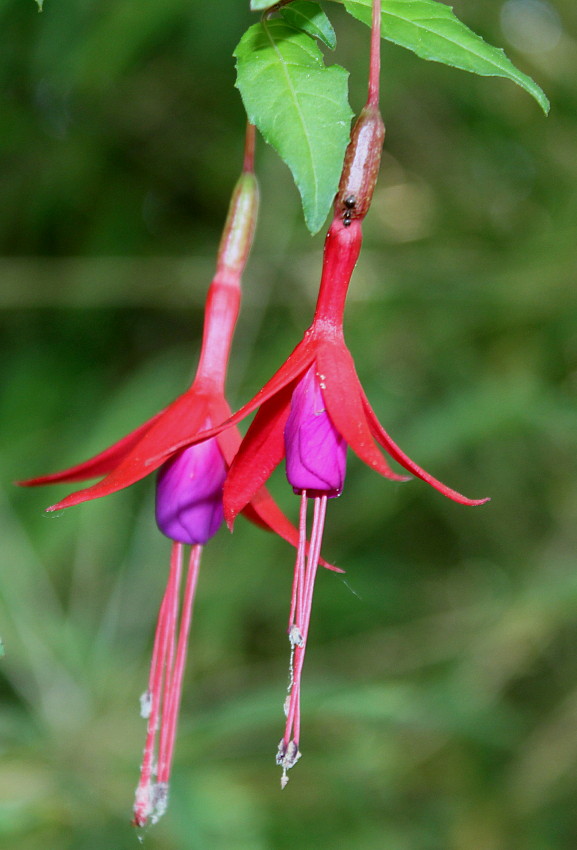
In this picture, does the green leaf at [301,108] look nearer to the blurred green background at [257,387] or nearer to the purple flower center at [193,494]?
the purple flower center at [193,494]

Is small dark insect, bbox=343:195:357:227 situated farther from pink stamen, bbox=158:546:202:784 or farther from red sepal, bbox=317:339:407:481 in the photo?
pink stamen, bbox=158:546:202:784

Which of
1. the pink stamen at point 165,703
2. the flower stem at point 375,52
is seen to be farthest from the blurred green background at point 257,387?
the flower stem at point 375,52

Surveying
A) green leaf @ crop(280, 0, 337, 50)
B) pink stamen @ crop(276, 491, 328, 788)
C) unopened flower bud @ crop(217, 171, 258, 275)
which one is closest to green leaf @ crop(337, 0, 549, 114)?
green leaf @ crop(280, 0, 337, 50)

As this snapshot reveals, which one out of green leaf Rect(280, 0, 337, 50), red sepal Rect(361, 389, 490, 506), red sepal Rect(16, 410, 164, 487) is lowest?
red sepal Rect(16, 410, 164, 487)

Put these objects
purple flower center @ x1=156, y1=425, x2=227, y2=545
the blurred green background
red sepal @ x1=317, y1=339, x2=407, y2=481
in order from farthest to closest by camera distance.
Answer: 1. the blurred green background
2. purple flower center @ x1=156, y1=425, x2=227, y2=545
3. red sepal @ x1=317, y1=339, x2=407, y2=481

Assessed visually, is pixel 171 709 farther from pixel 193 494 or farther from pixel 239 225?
pixel 239 225
